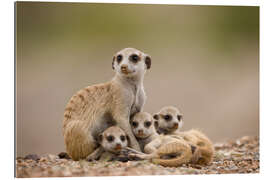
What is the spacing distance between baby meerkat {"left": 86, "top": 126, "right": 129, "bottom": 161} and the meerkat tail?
478 millimetres

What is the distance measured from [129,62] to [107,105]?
2.23 ft

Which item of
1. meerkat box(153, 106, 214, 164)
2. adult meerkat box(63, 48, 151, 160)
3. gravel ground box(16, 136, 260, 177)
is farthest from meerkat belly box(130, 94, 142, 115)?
gravel ground box(16, 136, 260, 177)

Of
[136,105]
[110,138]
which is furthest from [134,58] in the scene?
[110,138]

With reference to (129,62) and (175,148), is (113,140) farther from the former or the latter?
(129,62)

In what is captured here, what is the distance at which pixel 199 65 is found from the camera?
687cm

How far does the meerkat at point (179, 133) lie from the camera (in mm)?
5754

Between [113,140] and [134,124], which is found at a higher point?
[134,124]

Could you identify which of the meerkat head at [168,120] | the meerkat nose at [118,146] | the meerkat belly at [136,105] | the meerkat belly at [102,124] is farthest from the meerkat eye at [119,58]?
the meerkat nose at [118,146]

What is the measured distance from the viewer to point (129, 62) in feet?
A: 18.3

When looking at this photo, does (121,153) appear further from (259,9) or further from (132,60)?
(259,9)

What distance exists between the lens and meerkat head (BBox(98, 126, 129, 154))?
538cm

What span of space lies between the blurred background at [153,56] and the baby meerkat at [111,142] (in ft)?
3.31

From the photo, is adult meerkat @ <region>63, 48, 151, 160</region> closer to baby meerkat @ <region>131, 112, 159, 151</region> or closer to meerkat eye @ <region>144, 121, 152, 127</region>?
baby meerkat @ <region>131, 112, 159, 151</region>

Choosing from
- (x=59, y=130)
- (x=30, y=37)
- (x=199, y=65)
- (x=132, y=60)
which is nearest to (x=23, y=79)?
(x=30, y=37)
